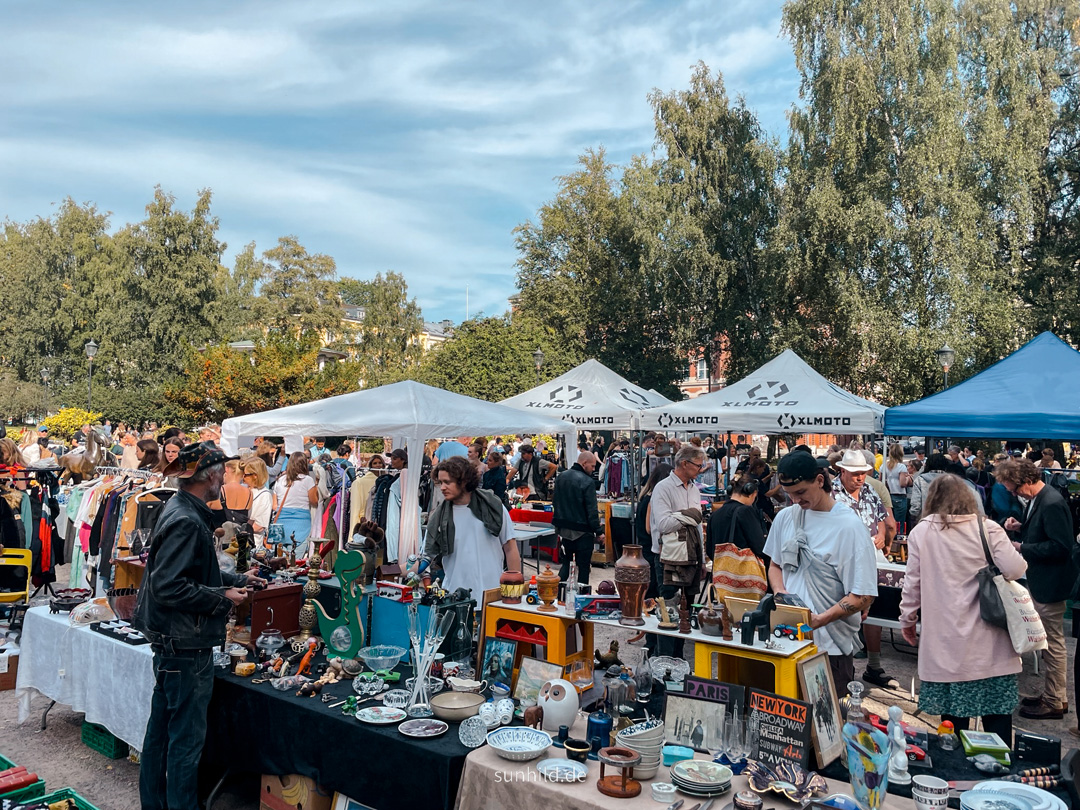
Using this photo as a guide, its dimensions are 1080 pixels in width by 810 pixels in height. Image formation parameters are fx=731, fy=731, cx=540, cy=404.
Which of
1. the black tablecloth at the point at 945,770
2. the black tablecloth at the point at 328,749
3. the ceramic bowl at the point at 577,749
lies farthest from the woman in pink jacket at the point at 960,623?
the black tablecloth at the point at 328,749

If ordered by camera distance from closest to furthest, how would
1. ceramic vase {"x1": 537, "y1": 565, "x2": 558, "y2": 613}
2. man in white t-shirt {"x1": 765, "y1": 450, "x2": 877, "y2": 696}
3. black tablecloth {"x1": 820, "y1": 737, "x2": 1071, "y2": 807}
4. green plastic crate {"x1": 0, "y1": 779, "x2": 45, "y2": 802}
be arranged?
black tablecloth {"x1": 820, "y1": 737, "x2": 1071, "y2": 807} < green plastic crate {"x1": 0, "y1": 779, "x2": 45, "y2": 802} < man in white t-shirt {"x1": 765, "y1": 450, "x2": 877, "y2": 696} < ceramic vase {"x1": 537, "y1": 565, "x2": 558, "y2": 613}

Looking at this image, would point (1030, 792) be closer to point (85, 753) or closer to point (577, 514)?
point (85, 753)

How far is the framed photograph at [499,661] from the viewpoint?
121 inches

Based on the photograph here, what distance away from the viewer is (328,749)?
2857 mm

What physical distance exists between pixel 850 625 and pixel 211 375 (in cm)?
2290

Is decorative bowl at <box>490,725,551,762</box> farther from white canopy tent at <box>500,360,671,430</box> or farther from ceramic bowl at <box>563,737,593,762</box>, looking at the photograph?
white canopy tent at <box>500,360,671,430</box>

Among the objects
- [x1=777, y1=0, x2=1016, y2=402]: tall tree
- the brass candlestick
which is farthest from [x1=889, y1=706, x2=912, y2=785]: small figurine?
[x1=777, y1=0, x2=1016, y2=402]: tall tree

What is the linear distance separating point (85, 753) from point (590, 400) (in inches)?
311

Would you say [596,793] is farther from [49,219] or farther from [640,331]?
[49,219]

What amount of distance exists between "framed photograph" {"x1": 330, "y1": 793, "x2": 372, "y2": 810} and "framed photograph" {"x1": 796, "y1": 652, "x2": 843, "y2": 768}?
171 cm

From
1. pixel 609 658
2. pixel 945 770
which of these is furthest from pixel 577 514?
pixel 945 770

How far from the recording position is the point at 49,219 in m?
35.2

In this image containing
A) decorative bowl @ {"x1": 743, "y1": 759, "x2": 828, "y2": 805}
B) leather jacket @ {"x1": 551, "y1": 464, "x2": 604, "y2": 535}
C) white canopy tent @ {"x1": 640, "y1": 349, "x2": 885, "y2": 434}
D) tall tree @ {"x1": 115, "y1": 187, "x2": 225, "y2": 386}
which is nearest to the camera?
decorative bowl @ {"x1": 743, "y1": 759, "x2": 828, "y2": 805}

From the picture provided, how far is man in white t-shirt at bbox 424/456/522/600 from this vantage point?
411cm
